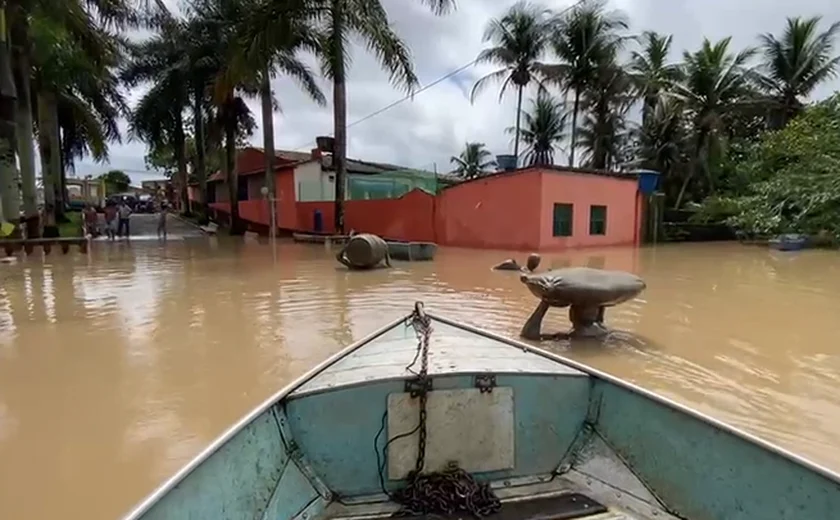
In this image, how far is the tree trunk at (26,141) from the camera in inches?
755

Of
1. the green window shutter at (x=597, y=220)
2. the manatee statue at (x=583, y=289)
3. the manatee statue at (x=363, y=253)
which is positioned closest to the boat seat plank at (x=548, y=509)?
the manatee statue at (x=583, y=289)

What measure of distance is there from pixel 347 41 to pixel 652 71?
63.1 feet

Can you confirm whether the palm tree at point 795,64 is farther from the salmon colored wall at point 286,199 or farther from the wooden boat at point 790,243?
the salmon colored wall at point 286,199

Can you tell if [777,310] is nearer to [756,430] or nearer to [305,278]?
[756,430]

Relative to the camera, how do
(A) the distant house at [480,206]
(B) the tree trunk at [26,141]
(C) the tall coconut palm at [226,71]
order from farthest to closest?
(C) the tall coconut palm at [226,71] < (A) the distant house at [480,206] < (B) the tree trunk at [26,141]

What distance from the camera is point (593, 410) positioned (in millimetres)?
3551

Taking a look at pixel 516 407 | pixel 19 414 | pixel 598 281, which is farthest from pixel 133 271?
pixel 516 407

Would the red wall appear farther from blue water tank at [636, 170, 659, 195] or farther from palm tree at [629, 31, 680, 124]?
palm tree at [629, 31, 680, 124]

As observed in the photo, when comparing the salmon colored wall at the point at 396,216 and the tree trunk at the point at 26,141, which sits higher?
the tree trunk at the point at 26,141

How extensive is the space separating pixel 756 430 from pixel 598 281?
2415mm

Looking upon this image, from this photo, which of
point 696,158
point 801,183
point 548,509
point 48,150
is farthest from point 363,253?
point 696,158

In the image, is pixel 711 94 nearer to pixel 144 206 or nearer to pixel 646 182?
pixel 646 182

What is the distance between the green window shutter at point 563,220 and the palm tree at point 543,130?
15.1 metres

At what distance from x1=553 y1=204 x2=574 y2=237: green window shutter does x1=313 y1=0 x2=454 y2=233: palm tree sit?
648cm
